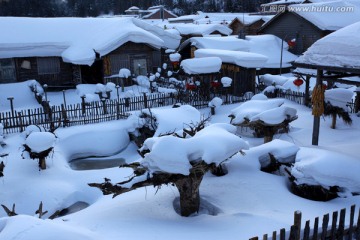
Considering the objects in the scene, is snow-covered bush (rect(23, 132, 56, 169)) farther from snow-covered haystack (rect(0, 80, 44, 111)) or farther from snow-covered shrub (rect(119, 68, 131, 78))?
snow-covered shrub (rect(119, 68, 131, 78))

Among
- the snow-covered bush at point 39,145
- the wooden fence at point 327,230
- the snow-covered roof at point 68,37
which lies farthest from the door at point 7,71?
the wooden fence at point 327,230

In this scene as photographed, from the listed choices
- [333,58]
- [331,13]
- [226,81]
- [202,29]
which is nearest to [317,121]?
[333,58]

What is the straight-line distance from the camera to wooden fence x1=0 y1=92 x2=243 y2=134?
49.5 ft

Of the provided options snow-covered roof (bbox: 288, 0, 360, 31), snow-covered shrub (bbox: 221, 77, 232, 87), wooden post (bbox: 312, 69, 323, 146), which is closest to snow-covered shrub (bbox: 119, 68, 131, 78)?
snow-covered shrub (bbox: 221, 77, 232, 87)

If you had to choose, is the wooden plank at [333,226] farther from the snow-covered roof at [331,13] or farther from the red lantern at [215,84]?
the snow-covered roof at [331,13]

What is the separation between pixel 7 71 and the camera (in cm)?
2270

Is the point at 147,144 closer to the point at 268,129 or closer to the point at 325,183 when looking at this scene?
the point at 325,183

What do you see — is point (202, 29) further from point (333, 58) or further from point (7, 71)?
point (333, 58)

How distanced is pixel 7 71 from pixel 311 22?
23011 mm

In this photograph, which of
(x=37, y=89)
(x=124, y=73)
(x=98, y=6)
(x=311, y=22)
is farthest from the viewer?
(x=98, y=6)

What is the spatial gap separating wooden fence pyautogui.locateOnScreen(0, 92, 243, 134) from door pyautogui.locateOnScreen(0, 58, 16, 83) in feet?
19.6

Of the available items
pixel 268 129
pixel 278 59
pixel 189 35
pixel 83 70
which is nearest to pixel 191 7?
pixel 189 35

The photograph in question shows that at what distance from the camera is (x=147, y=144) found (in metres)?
8.05

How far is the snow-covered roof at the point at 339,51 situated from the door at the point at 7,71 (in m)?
19.1
